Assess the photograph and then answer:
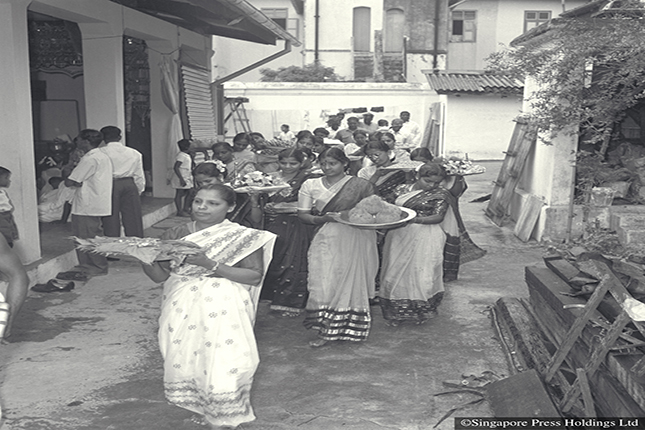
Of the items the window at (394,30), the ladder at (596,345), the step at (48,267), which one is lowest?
the step at (48,267)

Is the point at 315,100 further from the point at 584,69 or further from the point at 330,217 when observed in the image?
the point at 330,217

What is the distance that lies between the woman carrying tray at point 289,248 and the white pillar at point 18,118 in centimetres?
232

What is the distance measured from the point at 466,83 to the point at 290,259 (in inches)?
637

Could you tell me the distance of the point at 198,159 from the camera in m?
10.7

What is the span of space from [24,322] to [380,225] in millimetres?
3009

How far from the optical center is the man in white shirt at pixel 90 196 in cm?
722

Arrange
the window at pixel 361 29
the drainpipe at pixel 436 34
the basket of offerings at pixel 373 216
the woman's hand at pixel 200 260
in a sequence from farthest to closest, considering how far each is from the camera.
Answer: the window at pixel 361 29 < the drainpipe at pixel 436 34 < the basket of offerings at pixel 373 216 < the woman's hand at pixel 200 260

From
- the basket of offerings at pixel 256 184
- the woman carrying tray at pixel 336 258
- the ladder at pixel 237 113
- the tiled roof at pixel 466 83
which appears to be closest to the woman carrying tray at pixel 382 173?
the basket of offerings at pixel 256 184

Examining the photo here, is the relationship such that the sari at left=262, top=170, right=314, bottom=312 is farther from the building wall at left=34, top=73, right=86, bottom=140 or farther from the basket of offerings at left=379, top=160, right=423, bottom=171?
the building wall at left=34, top=73, right=86, bottom=140

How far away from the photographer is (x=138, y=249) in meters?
3.11

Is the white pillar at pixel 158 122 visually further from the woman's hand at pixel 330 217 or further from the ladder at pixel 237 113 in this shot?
the ladder at pixel 237 113

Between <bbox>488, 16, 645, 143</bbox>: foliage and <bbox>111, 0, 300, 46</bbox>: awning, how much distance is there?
118 inches

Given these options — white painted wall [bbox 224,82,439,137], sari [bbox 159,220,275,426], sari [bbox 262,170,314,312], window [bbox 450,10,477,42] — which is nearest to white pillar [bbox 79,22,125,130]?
sari [bbox 262,170,314,312]

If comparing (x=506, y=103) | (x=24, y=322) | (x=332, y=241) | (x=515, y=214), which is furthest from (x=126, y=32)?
(x=506, y=103)
